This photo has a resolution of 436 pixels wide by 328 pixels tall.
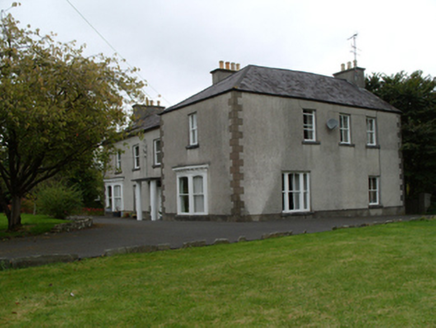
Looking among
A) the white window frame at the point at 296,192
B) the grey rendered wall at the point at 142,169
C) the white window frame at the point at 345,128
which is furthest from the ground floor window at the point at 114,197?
the white window frame at the point at 345,128

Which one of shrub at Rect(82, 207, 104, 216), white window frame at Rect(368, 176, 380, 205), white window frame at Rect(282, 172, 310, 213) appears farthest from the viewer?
shrub at Rect(82, 207, 104, 216)

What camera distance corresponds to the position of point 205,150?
70.7 feet

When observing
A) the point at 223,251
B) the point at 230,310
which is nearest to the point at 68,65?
the point at 223,251

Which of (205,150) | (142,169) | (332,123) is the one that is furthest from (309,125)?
(142,169)

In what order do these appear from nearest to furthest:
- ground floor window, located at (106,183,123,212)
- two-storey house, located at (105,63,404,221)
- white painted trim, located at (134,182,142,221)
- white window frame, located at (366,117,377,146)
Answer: two-storey house, located at (105,63,404,221)
white window frame, located at (366,117,377,146)
white painted trim, located at (134,182,142,221)
ground floor window, located at (106,183,123,212)

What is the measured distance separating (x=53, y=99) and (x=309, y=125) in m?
12.5

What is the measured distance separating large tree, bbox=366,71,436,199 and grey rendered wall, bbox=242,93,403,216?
3.62ft

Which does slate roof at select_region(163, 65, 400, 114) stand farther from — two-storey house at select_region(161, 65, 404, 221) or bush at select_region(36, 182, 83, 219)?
bush at select_region(36, 182, 83, 219)

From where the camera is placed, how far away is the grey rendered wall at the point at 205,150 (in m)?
20.3

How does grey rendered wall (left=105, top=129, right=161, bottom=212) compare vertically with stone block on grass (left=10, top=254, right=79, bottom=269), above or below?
above

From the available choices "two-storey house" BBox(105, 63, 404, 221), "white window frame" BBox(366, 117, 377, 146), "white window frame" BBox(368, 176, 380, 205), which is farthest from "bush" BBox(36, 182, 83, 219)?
"white window frame" BBox(366, 117, 377, 146)

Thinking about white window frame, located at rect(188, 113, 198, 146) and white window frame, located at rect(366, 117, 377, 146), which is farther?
white window frame, located at rect(366, 117, 377, 146)

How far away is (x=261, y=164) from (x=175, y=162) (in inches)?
212

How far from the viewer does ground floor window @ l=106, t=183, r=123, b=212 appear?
34.4 metres
